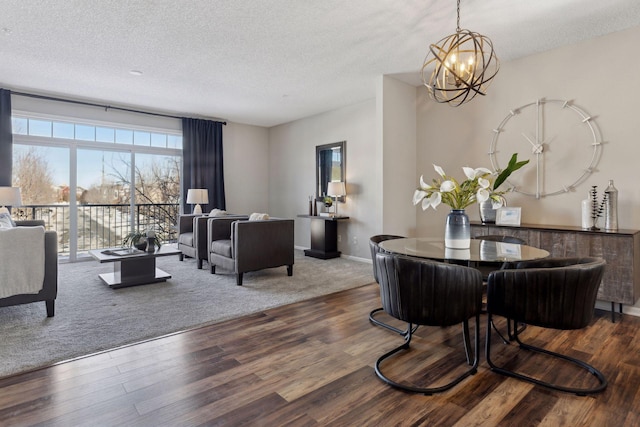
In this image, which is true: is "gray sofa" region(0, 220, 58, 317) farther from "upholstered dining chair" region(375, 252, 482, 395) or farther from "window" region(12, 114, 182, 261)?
"window" region(12, 114, 182, 261)

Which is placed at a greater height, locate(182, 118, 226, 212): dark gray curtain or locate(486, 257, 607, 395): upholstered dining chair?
locate(182, 118, 226, 212): dark gray curtain

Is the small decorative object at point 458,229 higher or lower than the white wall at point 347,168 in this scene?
lower

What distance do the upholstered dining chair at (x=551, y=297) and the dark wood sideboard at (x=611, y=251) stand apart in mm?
1285

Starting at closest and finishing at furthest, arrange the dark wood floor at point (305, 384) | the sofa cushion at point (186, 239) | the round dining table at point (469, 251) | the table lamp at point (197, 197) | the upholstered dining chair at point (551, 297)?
the dark wood floor at point (305, 384), the upholstered dining chair at point (551, 297), the round dining table at point (469, 251), the sofa cushion at point (186, 239), the table lamp at point (197, 197)

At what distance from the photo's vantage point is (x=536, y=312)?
1911 millimetres

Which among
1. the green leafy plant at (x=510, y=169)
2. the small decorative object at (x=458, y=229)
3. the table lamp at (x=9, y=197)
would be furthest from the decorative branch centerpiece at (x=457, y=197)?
the table lamp at (x=9, y=197)

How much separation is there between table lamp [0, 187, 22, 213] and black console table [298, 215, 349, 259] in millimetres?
4155

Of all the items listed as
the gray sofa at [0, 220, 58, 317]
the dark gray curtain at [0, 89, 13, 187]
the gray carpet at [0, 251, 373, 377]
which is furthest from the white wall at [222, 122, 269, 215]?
the gray sofa at [0, 220, 58, 317]

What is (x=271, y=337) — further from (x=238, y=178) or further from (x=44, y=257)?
(x=238, y=178)

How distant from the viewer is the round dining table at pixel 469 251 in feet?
7.02

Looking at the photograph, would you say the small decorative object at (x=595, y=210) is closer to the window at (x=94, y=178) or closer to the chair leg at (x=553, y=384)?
the chair leg at (x=553, y=384)

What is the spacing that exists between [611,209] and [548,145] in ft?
3.02

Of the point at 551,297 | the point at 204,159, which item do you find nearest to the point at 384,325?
the point at 551,297

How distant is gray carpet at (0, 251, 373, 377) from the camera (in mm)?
2443
